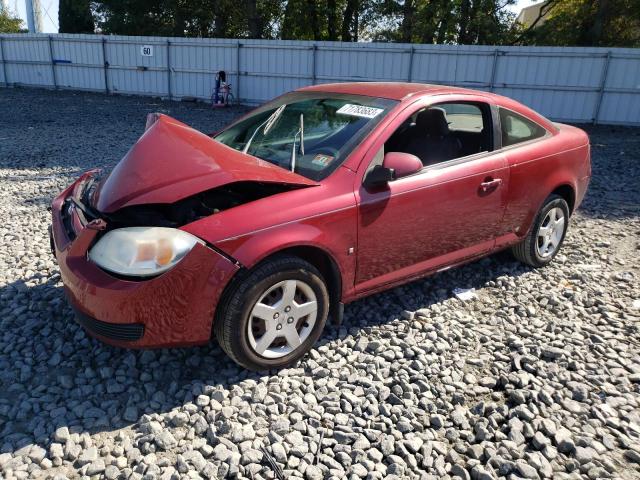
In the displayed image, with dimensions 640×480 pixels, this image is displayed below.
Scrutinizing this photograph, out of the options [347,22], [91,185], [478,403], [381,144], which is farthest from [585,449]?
[347,22]

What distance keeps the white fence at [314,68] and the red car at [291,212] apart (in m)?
11.9

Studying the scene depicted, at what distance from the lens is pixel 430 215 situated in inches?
141

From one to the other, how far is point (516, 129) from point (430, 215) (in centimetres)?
131

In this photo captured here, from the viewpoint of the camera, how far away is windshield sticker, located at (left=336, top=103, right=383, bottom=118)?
3.53 m

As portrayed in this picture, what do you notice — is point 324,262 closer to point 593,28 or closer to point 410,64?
point 410,64

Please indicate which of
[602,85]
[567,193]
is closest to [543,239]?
[567,193]

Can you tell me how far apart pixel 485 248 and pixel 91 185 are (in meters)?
3.04

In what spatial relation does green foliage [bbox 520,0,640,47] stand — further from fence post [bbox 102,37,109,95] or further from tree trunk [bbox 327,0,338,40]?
fence post [bbox 102,37,109,95]

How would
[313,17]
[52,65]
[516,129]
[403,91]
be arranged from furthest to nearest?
[313,17], [52,65], [516,129], [403,91]

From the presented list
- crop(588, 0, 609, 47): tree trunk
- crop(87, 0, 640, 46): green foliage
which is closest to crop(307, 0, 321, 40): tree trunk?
crop(87, 0, 640, 46): green foliage

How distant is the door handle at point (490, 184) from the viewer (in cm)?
382

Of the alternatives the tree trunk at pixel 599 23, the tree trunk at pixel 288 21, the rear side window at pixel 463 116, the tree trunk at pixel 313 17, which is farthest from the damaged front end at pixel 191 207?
the tree trunk at pixel 288 21

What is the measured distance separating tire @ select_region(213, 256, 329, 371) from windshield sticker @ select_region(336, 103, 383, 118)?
3.90ft

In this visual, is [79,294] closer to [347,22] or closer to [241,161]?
[241,161]
